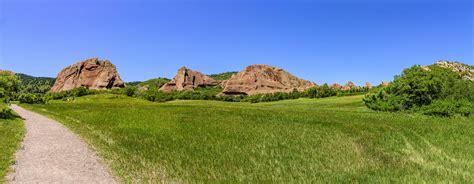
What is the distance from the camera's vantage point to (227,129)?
31.5 meters

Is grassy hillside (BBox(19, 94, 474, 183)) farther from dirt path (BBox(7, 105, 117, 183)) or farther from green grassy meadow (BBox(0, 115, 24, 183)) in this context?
green grassy meadow (BBox(0, 115, 24, 183))

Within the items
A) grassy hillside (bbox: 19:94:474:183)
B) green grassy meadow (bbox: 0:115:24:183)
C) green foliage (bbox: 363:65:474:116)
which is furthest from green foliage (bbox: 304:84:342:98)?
green grassy meadow (bbox: 0:115:24:183)

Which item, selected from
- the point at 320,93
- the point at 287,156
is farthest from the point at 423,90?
the point at 320,93

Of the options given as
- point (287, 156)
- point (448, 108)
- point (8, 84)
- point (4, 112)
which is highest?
point (8, 84)

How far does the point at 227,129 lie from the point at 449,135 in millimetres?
17383

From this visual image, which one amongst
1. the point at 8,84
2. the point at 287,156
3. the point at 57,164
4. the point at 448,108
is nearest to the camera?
the point at 57,164

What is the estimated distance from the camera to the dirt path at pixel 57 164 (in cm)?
1354

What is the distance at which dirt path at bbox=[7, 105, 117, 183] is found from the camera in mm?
13539

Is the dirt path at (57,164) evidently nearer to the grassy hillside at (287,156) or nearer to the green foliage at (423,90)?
the grassy hillside at (287,156)

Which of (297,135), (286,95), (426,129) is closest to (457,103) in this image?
(426,129)

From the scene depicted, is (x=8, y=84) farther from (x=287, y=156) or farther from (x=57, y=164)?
(x=287, y=156)

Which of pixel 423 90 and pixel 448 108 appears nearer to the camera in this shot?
pixel 448 108

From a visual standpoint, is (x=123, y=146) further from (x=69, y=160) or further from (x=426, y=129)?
(x=426, y=129)

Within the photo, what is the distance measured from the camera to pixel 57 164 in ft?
52.7
